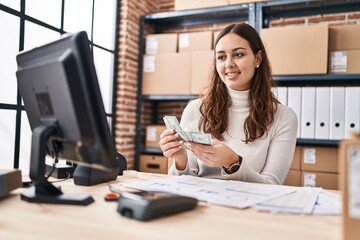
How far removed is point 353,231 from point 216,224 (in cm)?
24

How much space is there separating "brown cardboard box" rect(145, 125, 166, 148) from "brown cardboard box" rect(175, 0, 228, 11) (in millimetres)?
1033

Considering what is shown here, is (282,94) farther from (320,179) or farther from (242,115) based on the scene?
(242,115)

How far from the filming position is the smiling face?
1570 millimetres

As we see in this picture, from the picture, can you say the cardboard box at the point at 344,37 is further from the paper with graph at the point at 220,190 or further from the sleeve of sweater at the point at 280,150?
the paper with graph at the point at 220,190

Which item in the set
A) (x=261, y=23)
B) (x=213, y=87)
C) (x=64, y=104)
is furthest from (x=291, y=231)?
(x=261, y=23)

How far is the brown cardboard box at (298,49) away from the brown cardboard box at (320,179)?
0.71m

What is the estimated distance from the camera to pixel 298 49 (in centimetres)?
233

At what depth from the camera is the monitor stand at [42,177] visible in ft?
2.56

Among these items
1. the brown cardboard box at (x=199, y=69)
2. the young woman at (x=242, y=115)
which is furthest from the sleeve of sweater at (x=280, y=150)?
the brown cardboard box at (x=199, y=69)

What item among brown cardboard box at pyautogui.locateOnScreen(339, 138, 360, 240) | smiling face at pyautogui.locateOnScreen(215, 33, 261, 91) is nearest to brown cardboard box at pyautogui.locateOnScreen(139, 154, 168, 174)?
smiling face at pyautogui.locateOnScreen(215, 33, 261, 91)

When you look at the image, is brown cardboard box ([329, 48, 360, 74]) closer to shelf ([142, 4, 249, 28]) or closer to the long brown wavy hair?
shelf ([142, 4, 249, 28])

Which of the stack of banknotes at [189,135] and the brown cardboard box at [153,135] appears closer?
the stack of banknotes at [189,135]

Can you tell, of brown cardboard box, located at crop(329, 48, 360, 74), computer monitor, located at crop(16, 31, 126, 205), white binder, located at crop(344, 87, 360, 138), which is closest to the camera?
computer monitor, located at crop(16, 31, 126, 205)

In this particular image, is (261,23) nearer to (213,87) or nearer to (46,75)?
(213,87)
